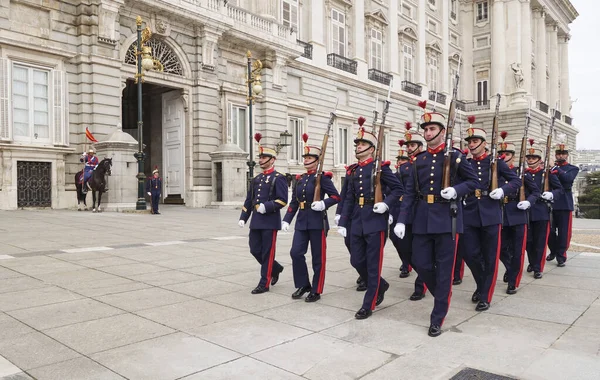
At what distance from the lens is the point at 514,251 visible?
21.1 ft

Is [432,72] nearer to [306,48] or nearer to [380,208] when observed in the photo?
[306,48]

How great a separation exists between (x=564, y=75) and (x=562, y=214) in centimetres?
5843

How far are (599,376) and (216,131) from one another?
20138 millimetres

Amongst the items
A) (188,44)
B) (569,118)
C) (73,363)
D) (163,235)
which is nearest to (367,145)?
(73,363)

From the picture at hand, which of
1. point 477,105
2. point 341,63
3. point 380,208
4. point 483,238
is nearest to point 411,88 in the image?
point 341,63

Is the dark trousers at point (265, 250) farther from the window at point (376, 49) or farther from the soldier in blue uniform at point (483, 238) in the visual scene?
the window at point (376, 49)

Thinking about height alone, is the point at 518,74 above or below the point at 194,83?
above

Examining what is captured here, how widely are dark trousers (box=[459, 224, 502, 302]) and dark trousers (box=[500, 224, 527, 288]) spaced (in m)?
0.77

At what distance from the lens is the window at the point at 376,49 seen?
111ft

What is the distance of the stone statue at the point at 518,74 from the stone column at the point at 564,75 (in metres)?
17.2

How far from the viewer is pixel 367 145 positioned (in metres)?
5.49

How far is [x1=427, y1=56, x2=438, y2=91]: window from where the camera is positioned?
40.6m

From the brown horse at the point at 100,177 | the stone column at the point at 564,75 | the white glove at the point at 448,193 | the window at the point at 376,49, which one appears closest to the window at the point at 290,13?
the window at the point at 376,49

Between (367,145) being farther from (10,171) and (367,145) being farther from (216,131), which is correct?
(216,131)
